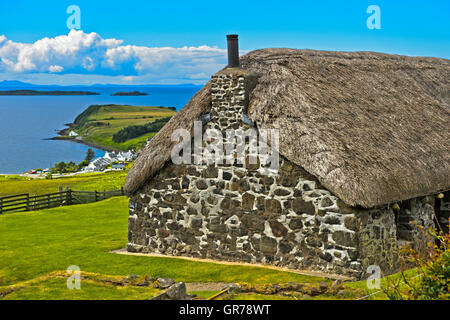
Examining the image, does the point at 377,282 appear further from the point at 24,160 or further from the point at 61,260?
the point at 24,160

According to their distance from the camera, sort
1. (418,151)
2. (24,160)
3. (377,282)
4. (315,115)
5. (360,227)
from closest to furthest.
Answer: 1. (377,282)
2. (360,227)
3. (315,115)
4. (418,151)
5. (24,160)

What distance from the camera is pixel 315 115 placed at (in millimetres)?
15180

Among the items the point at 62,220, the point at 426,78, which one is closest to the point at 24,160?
the point at 62,220

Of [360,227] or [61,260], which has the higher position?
[360,227]

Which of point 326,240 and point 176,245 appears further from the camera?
point 176,245

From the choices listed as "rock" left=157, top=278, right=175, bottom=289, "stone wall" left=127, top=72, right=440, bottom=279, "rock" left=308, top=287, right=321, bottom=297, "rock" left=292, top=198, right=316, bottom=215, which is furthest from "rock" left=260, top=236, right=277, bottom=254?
"rock" left=308, top=287, right=321, bottom=297

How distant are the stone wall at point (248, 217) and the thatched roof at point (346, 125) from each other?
1.48 feet

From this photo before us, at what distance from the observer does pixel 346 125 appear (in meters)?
15.5

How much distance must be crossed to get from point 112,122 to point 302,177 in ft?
490

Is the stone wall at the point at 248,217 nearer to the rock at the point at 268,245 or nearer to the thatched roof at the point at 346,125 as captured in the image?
the rock at the point at 268,245

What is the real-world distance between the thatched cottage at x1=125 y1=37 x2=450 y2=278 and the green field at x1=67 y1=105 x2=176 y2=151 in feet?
286

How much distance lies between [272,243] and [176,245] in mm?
3177

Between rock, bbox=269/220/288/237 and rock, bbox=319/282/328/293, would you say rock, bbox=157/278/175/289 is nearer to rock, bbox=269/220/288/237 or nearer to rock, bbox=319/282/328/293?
rock, bbox=319/282/328/293

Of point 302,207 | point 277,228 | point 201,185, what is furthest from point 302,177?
point 201,185
